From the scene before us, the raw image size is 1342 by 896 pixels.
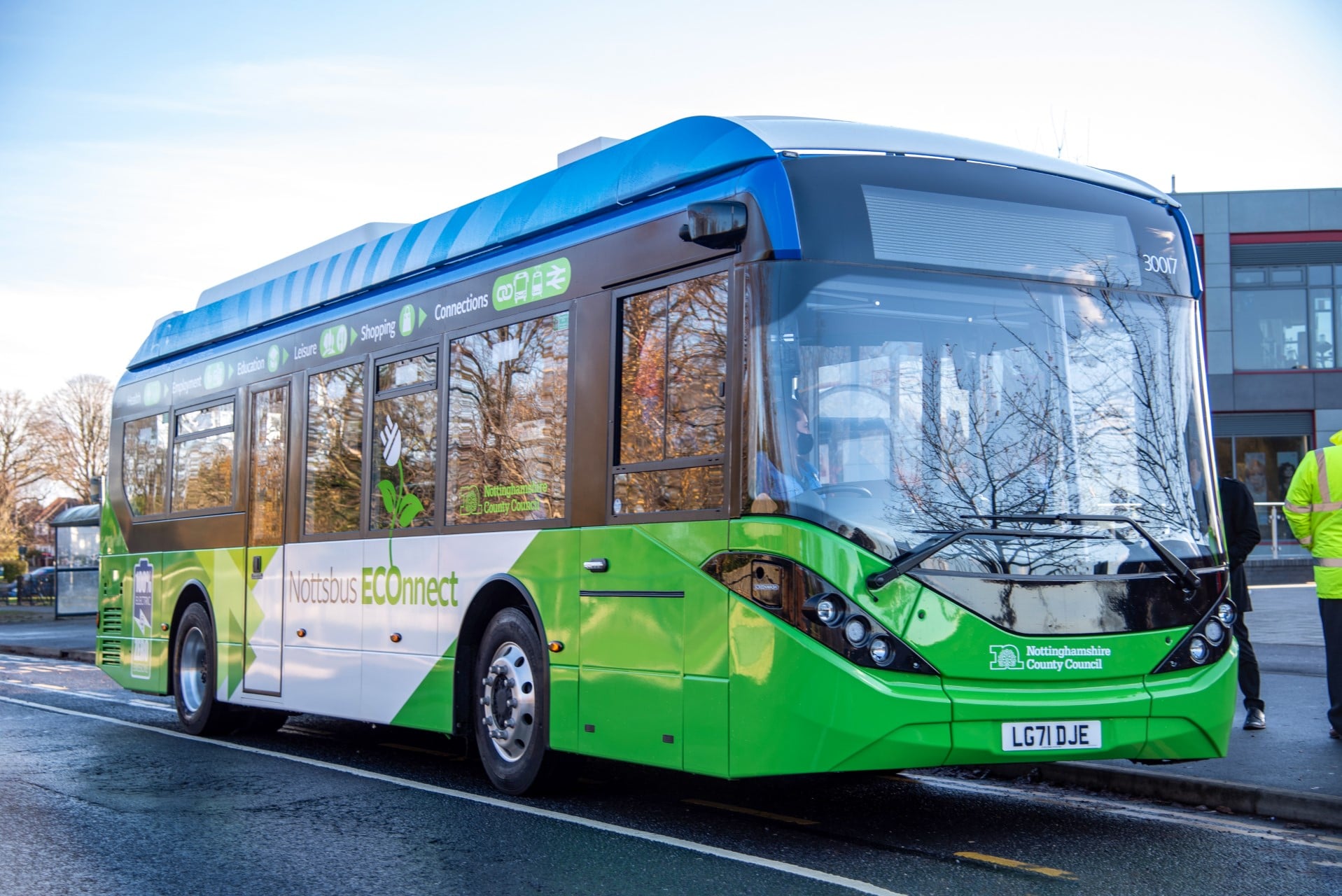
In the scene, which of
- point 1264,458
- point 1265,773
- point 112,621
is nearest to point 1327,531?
point 1265,773

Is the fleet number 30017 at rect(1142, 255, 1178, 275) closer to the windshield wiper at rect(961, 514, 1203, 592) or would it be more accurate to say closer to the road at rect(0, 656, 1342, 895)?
the windshield wiper at rect(961, 514, 1203, 592)

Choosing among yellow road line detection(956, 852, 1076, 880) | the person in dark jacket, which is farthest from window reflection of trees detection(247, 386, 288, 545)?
the person in dark jacket

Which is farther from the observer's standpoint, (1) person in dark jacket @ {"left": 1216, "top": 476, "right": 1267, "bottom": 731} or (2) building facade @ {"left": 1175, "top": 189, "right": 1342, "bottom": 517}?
(2) building facade @ {"left": 1175, "top": 189, "right": 1342, "bottom": 517}

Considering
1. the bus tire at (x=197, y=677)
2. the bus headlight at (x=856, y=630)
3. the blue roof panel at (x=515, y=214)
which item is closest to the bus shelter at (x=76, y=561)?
the bus tire at (x=197, y=677)

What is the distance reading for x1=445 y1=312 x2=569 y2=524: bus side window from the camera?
26.0 feet

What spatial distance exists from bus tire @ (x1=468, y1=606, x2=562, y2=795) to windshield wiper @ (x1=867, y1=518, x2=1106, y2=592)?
2352 millimetres

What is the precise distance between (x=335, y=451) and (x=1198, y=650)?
6.09m

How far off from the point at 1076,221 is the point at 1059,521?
1.52 m

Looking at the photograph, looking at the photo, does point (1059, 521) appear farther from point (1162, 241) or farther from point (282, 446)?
point (282, 446)

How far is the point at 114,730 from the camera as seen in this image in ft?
40.1

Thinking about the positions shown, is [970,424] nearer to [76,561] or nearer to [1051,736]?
[1051,736]

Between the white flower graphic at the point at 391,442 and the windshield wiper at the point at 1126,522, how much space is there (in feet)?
14.5

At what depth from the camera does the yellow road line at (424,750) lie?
1035cm

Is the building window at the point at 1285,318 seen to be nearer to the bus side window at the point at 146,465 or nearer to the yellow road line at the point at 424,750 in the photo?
the bus side window at the point at 146,465
